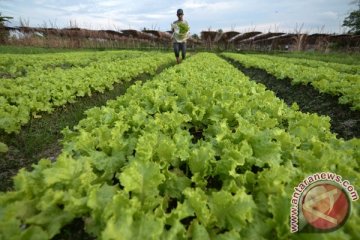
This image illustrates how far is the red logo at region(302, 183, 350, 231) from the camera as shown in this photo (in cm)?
192

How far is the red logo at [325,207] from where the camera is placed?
6.29 feet

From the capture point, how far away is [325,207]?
200 centimetres

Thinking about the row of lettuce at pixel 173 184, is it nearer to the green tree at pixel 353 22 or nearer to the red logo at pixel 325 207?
the red logo at pixel 325 207

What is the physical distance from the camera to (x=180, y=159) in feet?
9.33

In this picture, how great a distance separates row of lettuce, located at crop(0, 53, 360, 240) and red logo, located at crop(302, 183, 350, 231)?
0.22 ft

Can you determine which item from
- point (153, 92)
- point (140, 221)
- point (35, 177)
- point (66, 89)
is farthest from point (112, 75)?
point (140, 221)

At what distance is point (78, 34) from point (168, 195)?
123ft

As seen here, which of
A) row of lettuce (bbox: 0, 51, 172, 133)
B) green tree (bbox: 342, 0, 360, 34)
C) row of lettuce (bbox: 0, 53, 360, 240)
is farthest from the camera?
green tree (bbox: 342, 0, 360, 34)

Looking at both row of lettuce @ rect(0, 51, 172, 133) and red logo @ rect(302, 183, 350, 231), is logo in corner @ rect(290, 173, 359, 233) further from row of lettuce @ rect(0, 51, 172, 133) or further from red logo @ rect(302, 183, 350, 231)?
row of lettuce @ rect(0, 51, 172, 133)

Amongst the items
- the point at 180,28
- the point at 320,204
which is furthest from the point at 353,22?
the point at 320,204

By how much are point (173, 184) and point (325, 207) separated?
1.08 meters

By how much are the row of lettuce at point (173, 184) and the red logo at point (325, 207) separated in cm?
7

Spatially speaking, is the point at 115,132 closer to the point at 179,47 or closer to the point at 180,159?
the point at 180,159

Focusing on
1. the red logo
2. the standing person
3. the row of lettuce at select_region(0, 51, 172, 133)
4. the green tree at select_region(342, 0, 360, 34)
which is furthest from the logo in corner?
the green tree at select_region(342, 0, 360, 34)
